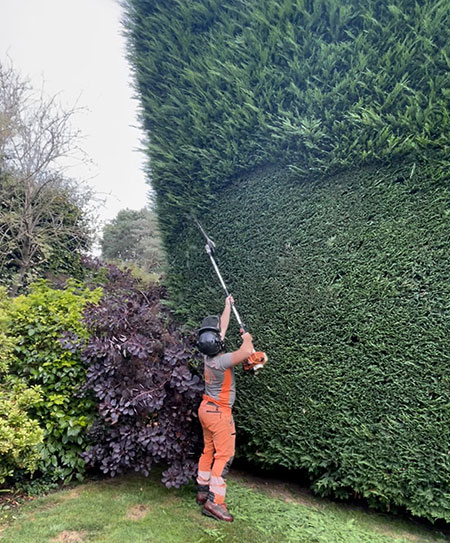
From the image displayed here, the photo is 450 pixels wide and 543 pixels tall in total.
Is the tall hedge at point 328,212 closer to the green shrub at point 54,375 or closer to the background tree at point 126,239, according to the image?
the green shrub at point 54,375

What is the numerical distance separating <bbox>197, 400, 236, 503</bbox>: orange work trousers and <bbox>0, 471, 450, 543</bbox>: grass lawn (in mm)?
224

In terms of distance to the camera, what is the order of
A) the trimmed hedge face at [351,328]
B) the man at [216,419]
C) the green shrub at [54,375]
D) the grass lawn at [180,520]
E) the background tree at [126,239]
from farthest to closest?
the background tree at [126,239] < the green shrub at [54,375] < the man at [216,419] < the trimmed hedge face at [351,328] < the grass lawn at [180,520]

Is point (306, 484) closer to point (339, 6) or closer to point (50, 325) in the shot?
point (50, 325)

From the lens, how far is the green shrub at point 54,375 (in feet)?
9.58


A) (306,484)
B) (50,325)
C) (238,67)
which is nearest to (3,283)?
(50,325)

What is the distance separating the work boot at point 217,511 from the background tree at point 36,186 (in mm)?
5439

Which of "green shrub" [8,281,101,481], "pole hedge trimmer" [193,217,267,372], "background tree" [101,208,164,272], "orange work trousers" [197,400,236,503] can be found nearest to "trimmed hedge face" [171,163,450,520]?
"pole hedge trimmer" [193,217,267,372]

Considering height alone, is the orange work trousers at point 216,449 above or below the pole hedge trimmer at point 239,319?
below

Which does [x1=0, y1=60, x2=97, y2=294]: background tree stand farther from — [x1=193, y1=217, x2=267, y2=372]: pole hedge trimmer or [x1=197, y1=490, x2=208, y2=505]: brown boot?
[x1=197, y1=490, x2=208, y2=505]: brown boot

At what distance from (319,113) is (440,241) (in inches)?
56.9

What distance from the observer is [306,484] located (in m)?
3.21

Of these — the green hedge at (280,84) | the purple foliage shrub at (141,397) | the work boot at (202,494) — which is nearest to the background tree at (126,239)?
the green hedge at (280,84)

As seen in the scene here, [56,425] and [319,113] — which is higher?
[319,113]

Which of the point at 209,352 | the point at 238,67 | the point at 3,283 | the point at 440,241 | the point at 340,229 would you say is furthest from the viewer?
the point at 3,283
